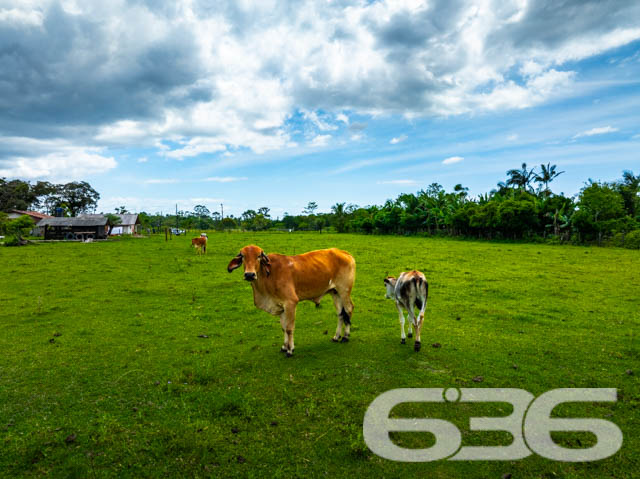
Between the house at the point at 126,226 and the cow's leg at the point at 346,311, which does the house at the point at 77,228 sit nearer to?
the house at the point at 126,226

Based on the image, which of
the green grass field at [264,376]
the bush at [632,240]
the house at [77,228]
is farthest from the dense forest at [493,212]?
the green grass field at [264,376]

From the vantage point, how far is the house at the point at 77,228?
163ft

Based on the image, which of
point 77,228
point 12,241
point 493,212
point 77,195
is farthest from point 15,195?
point 493,212

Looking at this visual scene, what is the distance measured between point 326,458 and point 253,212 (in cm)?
12736

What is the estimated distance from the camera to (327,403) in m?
5.00

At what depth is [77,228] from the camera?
166ft

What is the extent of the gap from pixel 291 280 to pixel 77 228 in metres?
55.8

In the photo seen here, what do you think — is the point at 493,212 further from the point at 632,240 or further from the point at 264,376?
the point at 264,376

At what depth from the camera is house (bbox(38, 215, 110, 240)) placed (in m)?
49.7

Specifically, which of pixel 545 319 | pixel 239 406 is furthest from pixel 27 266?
pixel 545 319

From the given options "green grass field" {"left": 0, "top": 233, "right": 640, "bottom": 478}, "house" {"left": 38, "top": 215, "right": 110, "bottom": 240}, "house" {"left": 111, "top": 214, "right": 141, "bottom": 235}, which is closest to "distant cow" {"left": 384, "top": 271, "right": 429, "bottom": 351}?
"green grass field" {"left": 0, "top": 233, "right": 640, "bottom": 478}

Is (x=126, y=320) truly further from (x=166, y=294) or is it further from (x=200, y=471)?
(x=200, y=471)

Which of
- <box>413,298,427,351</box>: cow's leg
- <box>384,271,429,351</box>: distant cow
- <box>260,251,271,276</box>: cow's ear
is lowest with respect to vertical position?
<box>413,298,427,351</box>: cow's leg

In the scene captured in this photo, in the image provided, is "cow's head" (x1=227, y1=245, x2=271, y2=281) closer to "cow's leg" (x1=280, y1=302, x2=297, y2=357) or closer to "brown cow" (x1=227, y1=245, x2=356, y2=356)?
"brown cow" (x1=227, y1=245, x2=356, y2=356)
